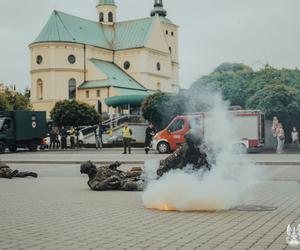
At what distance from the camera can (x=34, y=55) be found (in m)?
99.6

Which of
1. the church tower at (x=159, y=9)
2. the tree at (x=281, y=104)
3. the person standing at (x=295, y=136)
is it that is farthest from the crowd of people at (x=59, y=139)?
the church tower at (x=159, y=9)

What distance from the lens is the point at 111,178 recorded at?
1242 cm

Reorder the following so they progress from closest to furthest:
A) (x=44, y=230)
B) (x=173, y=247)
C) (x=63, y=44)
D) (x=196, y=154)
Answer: (x=173, y=247), (x=44, y=230), (x=196, y=154), (x=63, y=44)

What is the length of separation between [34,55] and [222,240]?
318 ft

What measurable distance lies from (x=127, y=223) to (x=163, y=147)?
84.4 feet

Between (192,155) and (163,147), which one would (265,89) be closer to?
(163,147)

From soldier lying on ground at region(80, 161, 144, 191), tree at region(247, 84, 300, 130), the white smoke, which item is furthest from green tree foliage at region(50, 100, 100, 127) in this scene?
the white smoke

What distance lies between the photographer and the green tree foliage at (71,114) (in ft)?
199

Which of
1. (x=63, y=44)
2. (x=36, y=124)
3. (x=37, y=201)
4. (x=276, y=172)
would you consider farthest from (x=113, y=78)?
(x=37, y=201)

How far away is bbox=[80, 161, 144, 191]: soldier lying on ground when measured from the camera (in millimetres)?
12211

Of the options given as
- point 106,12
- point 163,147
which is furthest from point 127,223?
point 106,12

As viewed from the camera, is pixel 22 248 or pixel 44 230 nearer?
pixel 22 248

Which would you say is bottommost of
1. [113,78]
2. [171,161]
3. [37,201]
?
[37,201]

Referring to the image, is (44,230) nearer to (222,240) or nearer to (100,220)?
(100,220)
